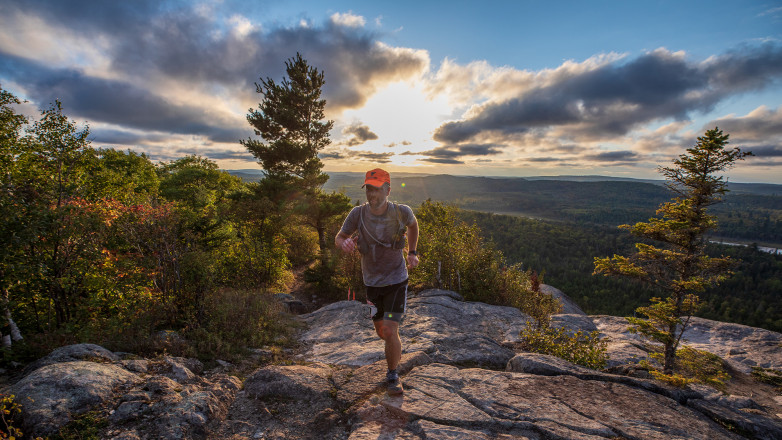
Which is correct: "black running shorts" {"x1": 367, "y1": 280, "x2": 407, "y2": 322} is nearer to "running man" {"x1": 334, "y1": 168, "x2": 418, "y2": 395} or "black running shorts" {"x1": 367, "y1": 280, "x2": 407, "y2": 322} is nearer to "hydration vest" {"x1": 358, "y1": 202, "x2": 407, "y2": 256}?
"running man" {"x1": 334, "y1": 168, "x2": 418, "y2": 395}

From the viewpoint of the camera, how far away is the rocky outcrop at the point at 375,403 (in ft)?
9.71

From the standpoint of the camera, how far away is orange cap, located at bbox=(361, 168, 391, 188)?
144 inches

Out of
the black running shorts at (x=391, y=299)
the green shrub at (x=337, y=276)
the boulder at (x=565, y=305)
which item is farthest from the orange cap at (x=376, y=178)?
→ the boulder at (x=565, y=305)

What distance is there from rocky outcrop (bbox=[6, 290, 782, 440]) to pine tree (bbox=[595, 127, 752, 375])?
1441mm

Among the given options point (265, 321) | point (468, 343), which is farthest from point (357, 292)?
point (468, 343)

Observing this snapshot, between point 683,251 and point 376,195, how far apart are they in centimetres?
639

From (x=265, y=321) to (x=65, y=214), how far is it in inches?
178

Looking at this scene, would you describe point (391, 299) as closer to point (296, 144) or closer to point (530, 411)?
point (530, 411)

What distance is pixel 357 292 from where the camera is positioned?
14.9 meters

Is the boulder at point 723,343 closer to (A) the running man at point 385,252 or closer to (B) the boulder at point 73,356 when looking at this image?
(A) the running man at point 385,252

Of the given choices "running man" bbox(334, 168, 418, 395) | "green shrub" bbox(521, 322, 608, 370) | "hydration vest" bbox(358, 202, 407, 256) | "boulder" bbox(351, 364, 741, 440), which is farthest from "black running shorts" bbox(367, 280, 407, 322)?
"green shrub" bbox(521, 322, 608, 370)

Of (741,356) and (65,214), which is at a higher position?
(65,214)

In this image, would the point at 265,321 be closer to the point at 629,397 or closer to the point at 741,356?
the point at 629,397

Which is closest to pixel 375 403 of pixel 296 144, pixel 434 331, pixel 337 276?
pixel 434 331
